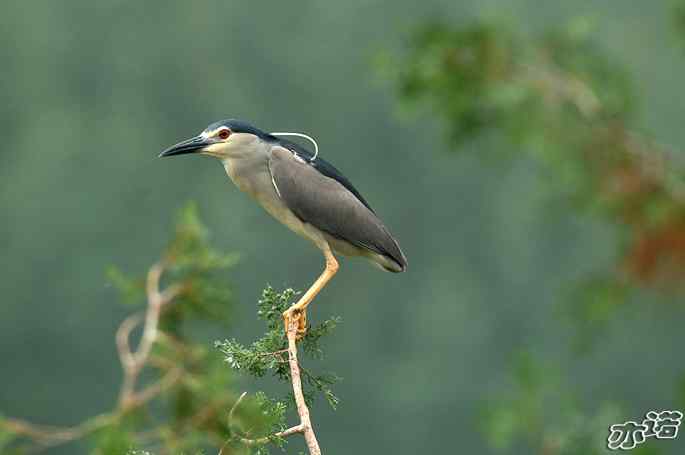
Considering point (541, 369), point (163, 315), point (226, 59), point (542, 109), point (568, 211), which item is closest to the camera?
point (163, 315)

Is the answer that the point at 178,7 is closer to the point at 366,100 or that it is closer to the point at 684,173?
the point at 366,100

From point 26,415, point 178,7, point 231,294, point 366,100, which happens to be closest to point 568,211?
point 231,294

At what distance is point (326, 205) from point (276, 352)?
0.67 metres

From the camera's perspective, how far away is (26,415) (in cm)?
1472

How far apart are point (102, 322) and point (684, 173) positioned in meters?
10.2

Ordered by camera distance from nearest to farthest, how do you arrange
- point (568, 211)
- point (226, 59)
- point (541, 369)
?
1. point (541, 369)
2. point (568, 211)
3. point (226, 59)

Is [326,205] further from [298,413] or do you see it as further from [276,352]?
[298,413]

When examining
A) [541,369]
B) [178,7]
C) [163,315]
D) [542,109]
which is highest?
[178,7]

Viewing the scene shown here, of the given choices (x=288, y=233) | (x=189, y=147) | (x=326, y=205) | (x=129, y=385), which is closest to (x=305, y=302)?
(x=326, y=205)

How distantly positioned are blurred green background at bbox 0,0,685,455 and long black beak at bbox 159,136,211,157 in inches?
457

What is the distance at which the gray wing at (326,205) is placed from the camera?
3.16 meters

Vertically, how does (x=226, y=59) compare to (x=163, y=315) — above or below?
above

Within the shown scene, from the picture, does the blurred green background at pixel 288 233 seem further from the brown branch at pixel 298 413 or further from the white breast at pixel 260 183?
the brown branch at pixel 298 413

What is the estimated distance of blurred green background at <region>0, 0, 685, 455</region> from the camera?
15.7 meters
